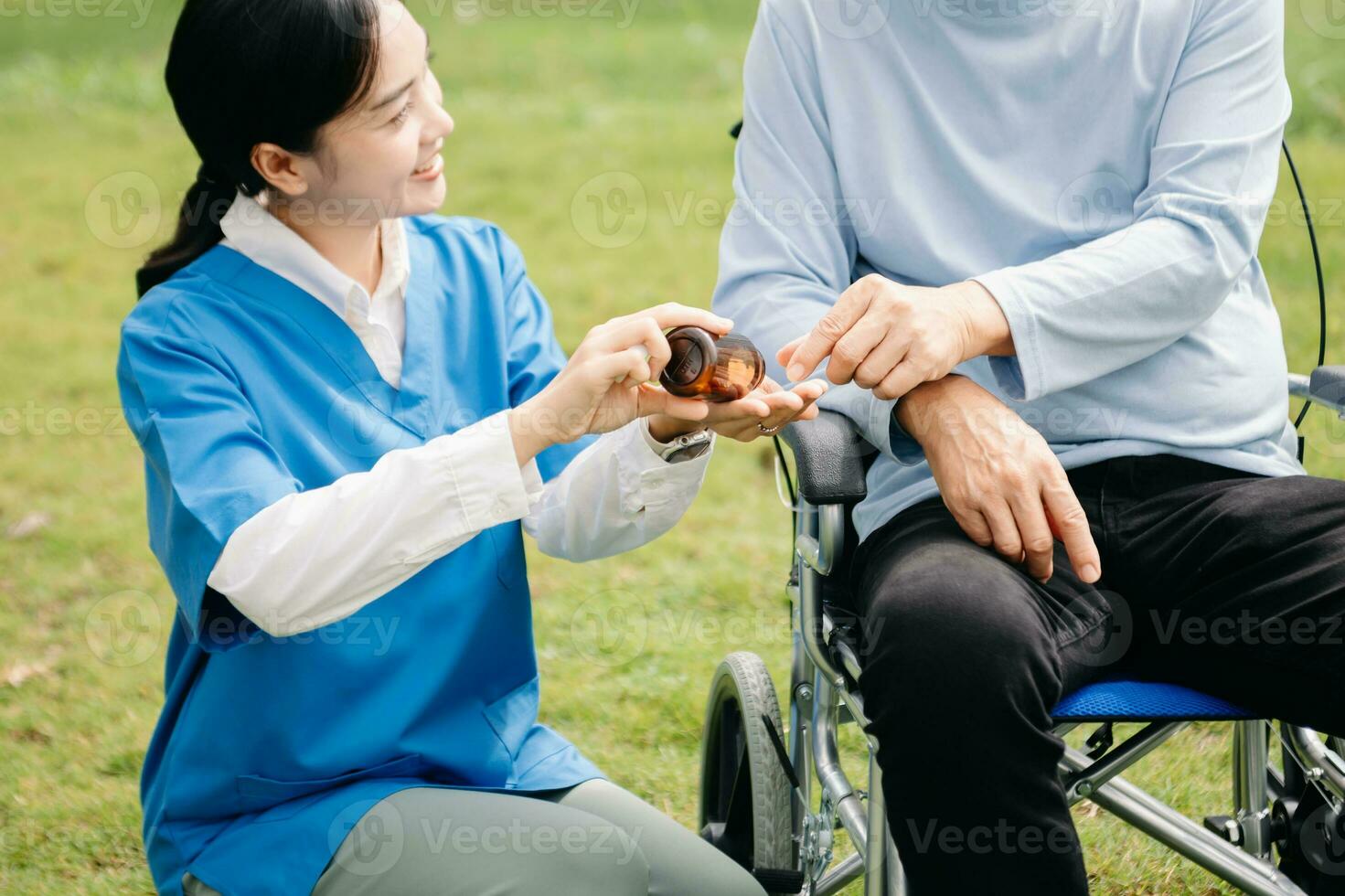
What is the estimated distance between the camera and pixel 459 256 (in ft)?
7.12

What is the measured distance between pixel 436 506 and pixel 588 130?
636 centimetres

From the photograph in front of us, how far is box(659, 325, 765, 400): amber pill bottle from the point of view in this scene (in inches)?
69.6

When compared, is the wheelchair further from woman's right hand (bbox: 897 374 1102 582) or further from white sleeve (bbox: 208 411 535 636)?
white sleeve (bbox: 208 411 535 636)

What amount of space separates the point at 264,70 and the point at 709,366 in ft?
2.25

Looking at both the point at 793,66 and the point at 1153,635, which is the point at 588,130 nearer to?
the point at 793,66

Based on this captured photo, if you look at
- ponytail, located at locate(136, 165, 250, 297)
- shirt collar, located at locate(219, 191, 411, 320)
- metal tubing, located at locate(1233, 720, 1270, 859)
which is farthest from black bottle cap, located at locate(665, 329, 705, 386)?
metal tubing, located at locate(1233, 720, 1270, 859)

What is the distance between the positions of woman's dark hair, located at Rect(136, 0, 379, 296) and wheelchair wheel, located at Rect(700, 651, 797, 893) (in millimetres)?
1056

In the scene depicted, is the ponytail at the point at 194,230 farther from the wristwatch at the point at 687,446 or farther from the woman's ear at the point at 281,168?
the wristwatch at the point at 687,446

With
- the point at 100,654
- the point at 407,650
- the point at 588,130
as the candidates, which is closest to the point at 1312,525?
the point at 407,650

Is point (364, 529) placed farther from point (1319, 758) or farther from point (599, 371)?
point (1319, 758)

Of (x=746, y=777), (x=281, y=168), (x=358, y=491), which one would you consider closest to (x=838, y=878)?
(x=746, y=777)

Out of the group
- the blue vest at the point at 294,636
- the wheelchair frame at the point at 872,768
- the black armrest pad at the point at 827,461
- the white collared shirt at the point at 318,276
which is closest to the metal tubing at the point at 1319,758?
the wheelchair frame at the point at 872,768

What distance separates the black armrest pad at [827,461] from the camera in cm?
179

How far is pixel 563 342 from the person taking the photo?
18.2 feet
